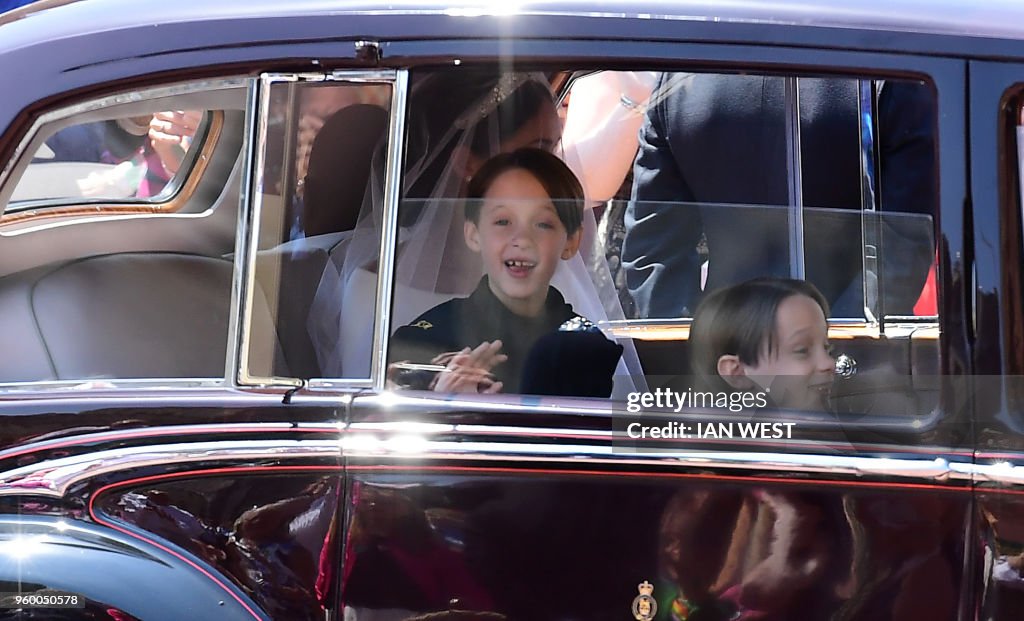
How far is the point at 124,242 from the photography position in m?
2.39

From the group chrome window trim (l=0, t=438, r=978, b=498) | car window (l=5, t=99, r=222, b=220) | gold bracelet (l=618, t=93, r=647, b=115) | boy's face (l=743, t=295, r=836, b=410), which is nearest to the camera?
chrome window trim (l=0, t=438, r=978, b=498)

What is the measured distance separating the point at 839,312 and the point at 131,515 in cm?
124

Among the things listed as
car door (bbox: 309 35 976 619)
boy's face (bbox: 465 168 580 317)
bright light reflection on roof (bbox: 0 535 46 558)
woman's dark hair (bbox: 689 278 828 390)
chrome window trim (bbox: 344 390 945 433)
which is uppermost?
boy's face (bbox: 465 168 580 317)

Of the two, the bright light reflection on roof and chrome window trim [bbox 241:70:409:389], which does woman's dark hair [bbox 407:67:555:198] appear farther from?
the bright light reflection on roof

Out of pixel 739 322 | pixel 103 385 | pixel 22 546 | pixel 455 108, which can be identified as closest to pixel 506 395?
pixel 739 322

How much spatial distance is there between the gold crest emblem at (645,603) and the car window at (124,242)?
30.2 inches

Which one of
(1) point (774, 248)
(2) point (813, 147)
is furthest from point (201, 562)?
(2) point (813, 147)

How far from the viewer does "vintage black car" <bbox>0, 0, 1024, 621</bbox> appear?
5.20 ft

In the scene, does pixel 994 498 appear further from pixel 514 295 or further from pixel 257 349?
pixel 257 349

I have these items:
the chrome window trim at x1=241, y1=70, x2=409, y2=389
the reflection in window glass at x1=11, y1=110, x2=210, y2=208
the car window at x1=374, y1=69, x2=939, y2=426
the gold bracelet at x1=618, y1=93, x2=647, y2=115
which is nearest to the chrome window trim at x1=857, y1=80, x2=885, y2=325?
the car window at x1=374, y1=69, x2=939, y2=426

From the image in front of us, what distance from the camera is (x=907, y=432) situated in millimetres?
1605

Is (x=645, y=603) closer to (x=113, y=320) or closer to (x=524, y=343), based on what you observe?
(x=524, y=343)

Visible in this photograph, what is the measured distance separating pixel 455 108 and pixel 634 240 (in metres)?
0.42

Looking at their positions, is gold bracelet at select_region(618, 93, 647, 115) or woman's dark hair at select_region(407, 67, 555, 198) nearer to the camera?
woman's dark hair at select_region(407, 67, 555, 198)
